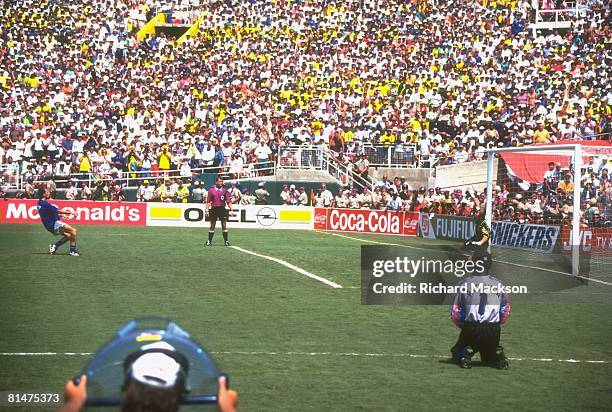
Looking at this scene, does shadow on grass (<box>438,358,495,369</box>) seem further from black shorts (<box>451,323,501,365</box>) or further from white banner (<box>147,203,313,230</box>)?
white banner (<box>147,203,313,230</box>)

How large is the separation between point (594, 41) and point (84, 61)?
21.3 m

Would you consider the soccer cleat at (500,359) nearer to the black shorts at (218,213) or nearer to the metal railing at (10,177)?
the black shorts at (218,213)

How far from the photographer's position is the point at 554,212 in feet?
86.9

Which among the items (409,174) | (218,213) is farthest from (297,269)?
(409,174)

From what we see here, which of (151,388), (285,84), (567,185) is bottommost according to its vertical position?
(151,388)

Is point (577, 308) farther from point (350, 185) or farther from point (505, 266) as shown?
point (350, 185)

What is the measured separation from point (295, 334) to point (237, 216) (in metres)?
24.8

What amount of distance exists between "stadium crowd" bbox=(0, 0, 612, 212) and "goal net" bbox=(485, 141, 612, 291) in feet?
25.7

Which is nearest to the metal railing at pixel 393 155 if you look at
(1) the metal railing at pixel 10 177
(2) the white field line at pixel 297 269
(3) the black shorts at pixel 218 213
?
(3) the black shorts at pixel 218 213

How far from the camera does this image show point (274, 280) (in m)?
20.2

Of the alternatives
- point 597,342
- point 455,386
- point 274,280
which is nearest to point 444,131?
point 274,280

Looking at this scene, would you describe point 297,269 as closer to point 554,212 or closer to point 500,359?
point 554,212

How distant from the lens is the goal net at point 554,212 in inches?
886

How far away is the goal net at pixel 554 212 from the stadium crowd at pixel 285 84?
783 cm
